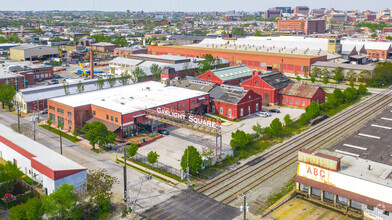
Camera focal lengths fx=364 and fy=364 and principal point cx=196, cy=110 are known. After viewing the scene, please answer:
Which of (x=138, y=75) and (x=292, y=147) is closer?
(x=292, y=147)

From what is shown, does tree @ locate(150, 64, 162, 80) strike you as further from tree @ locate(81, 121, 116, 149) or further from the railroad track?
the railroad track

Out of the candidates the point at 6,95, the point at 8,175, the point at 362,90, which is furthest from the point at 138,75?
the point at 8,175

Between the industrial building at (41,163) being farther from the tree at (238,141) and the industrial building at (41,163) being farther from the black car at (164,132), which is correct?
the tree at (238,141)

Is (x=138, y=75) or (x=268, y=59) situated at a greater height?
(x=268, y=59)

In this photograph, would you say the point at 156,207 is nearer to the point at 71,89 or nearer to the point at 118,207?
the point at 118,207

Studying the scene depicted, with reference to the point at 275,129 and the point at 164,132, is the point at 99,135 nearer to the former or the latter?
the point at 164,132

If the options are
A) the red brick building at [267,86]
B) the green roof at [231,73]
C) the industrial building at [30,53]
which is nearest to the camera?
the red brick building at [267,86]

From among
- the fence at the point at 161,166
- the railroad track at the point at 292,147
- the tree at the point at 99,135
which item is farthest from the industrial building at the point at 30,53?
the railroad track at the point at 292,147

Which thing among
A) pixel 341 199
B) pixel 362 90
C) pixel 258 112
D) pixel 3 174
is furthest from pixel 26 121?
pixel 362 90
